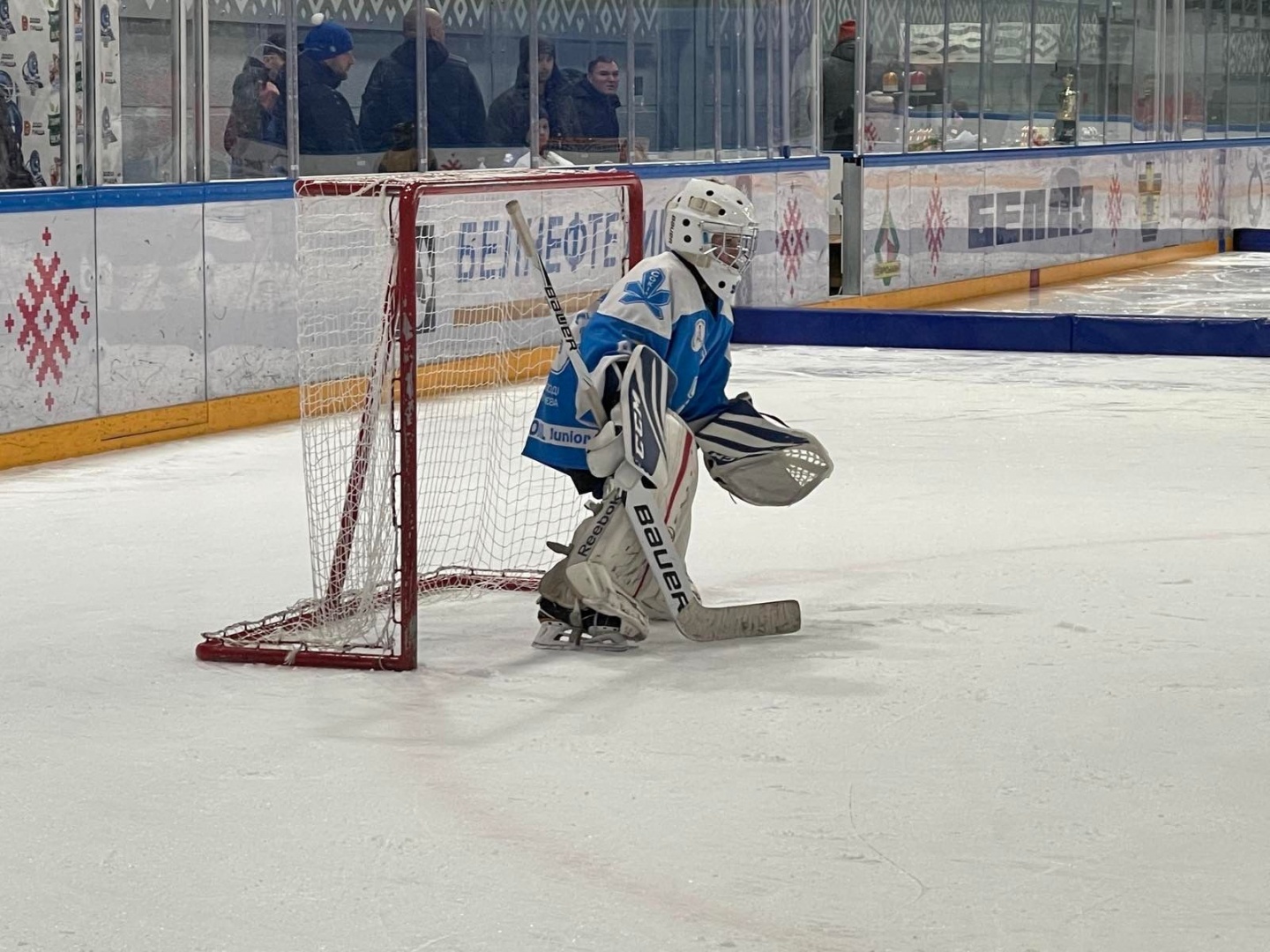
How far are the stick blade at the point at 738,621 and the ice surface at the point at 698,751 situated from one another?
0.04 meters

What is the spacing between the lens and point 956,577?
5.31m

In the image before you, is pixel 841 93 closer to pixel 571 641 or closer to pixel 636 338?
pixel 636 338

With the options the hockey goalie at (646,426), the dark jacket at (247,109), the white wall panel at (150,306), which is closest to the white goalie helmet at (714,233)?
the hockey goalie at (646,426)

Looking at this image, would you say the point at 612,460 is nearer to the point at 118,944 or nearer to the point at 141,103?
the point at 118,944

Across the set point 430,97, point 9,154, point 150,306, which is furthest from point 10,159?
point 430,97

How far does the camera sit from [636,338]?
456 cm

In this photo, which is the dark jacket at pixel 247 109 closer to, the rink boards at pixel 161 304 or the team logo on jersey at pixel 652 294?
the rink boards at pixel 161 304

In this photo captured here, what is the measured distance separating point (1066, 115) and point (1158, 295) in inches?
65.6

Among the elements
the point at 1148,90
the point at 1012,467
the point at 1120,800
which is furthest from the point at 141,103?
the point at 1148,90

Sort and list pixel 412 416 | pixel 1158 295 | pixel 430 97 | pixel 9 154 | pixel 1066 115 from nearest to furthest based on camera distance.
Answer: pixel 412 416
pixel 9 154
pixel 430 97
pixel 1158 295
pixel 1066 115

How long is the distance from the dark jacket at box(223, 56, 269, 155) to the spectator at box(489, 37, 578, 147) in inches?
64.9

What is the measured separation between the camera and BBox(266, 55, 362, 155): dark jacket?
8516 millimetres

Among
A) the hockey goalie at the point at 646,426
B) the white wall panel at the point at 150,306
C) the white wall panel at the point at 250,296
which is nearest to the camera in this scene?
the hockey goalie at the point at 646,426

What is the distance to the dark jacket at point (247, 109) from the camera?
823 centimetres
